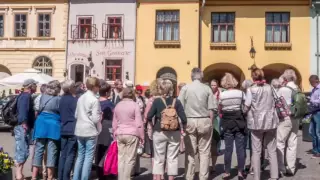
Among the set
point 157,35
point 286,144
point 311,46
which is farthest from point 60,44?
point 286,144

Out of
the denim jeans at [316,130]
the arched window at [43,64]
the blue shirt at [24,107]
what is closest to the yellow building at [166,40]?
the arched window at [43,64]

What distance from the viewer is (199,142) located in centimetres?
812

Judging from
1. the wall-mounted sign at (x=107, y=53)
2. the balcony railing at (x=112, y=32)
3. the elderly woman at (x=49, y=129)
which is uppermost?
the balcony railing at (x=112, y=32)

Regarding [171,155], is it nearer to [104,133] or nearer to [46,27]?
[104,133]

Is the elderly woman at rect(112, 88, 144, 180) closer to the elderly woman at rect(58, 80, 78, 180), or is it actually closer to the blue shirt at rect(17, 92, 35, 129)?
the elderly woman at rect(58, 80, 78, 180)

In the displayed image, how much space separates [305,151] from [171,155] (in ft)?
18.9

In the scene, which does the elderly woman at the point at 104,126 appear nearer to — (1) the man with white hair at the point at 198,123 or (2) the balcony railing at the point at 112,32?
(1) the man with white hair at the point at 198,123

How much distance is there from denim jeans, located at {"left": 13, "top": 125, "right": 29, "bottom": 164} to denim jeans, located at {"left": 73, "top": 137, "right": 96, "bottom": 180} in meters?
1.22

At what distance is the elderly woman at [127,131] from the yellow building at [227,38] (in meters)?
19.8

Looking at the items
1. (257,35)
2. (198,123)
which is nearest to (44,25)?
(257,35)

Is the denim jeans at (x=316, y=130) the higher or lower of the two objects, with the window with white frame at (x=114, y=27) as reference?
lower

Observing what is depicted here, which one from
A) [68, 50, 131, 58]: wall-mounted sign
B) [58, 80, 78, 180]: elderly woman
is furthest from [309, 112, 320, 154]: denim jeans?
[68, 50, 131, 58]: wall-mounted sign

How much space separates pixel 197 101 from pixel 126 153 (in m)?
1.55

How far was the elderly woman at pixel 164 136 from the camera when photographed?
7691 millimetres
